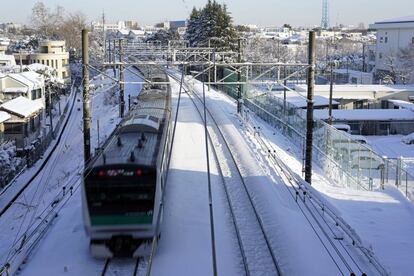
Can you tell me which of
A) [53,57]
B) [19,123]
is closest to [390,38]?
[53,57]

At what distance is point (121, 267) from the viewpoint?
8.80 m

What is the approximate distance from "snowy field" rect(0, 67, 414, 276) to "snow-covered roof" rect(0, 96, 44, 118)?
26.5 ft

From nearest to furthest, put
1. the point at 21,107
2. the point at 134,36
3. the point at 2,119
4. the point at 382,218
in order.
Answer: the point at 382,218, the point at 2,119, the point at 21,107, the point at 134,36

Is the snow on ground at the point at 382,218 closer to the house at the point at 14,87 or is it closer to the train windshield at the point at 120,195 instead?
the train windshield at the point at 120,195

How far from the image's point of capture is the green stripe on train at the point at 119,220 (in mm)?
8781

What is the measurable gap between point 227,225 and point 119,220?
10.1ft

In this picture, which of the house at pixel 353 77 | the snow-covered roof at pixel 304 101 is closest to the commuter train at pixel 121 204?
the snow-covered roof at pixel 304 101

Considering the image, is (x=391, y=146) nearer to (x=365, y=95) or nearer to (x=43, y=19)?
(x=365, y=95)

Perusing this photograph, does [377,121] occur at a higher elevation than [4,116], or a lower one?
lower

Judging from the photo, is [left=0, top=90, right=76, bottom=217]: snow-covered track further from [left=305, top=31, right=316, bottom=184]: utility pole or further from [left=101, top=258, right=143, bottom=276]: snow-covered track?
[left=101, top=258, right=143, bottom=276]: snow-covered track

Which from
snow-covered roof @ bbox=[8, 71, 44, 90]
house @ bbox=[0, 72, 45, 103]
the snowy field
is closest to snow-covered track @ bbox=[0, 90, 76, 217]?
the snowy field

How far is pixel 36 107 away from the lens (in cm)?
2992

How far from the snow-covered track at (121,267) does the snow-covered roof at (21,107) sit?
20179 mm

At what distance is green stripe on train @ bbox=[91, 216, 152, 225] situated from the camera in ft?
28.8
